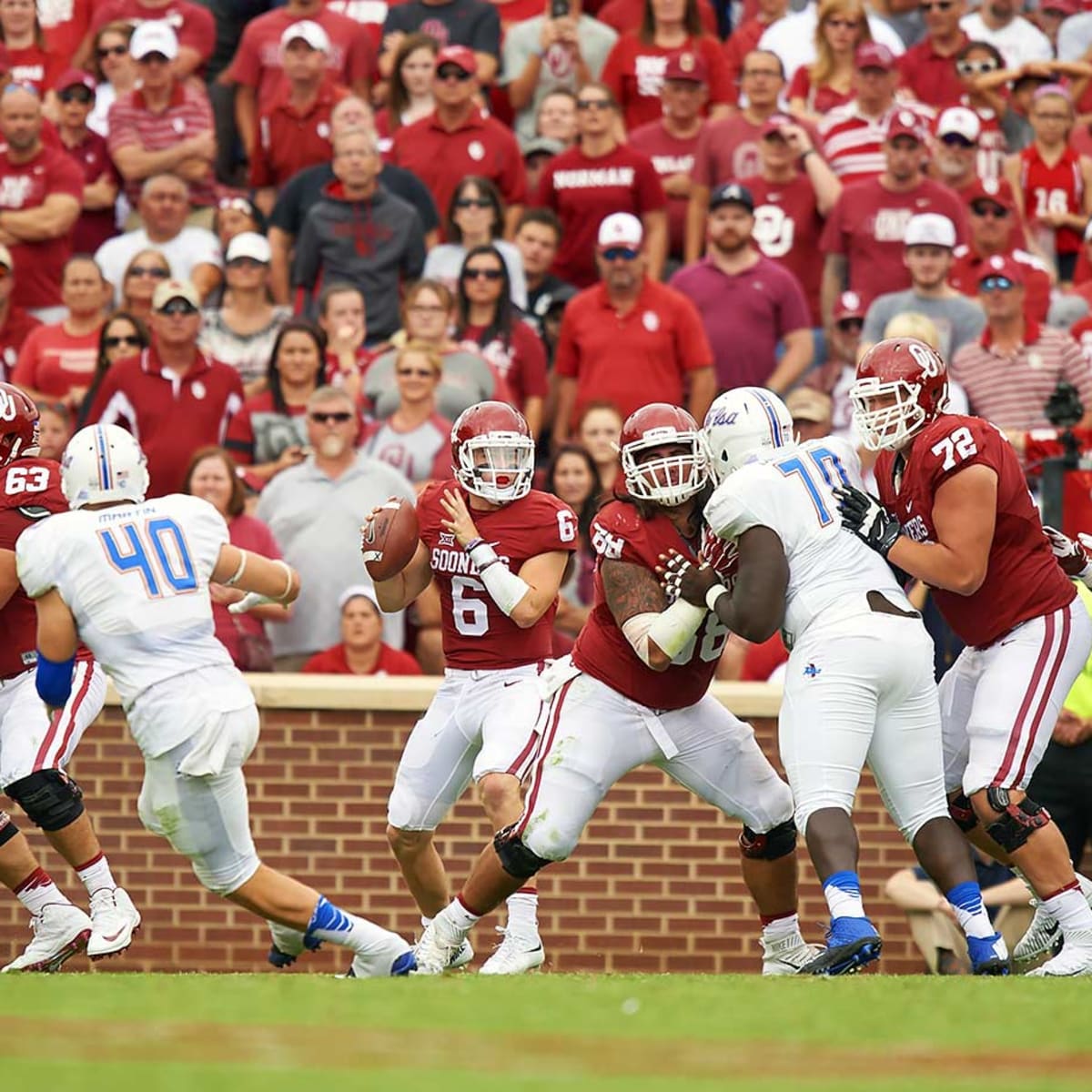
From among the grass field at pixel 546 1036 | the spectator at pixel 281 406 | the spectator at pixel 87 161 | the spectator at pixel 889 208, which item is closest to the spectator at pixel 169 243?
the spectator at pixel 87 161

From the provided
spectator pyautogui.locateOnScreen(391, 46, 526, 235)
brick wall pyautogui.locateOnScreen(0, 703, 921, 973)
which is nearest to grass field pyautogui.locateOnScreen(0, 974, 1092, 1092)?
brick wall pyautogui.locateOnScreen(0, 703, 921, 973)

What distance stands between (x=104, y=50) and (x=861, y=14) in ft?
16.2

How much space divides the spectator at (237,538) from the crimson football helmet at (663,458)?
3443mm

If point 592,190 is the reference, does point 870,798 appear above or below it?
below

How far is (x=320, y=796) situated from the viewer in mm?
11039

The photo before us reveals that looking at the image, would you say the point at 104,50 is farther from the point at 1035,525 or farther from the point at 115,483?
the point at 1035,525

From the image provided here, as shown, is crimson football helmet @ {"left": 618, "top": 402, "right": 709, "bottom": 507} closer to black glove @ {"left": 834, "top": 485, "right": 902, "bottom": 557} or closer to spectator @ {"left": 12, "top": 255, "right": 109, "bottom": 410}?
black glove @ {"left": 834, "top": 485, "right": 902, "bottom": 557}

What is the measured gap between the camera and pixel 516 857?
819 cm

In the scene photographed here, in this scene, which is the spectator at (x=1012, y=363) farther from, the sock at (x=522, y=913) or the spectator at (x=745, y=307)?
the sock at (x=522, y=913)

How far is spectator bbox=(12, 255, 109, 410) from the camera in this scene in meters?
13.1

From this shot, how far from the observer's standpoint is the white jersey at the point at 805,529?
25.5ft

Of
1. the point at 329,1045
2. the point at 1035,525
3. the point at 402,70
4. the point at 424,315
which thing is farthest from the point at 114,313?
the point at 329,1045

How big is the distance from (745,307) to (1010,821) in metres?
5.72

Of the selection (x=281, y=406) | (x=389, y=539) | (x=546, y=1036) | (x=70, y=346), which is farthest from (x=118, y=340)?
(x=546, y=1036)
